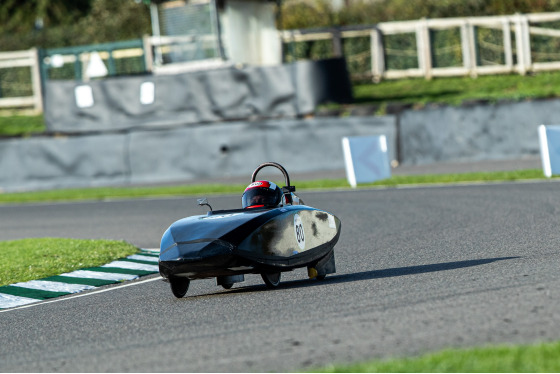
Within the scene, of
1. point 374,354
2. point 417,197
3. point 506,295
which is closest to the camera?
point 374,354

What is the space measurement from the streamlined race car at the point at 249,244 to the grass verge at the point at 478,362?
3.15 metres

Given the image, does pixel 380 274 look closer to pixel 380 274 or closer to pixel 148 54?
pixel 380 274

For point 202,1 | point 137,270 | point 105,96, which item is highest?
point 202,1

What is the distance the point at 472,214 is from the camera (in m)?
14.2

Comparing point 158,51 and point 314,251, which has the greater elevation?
point 158,51

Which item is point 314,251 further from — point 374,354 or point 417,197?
point 417,197

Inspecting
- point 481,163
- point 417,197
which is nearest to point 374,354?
point 417,197

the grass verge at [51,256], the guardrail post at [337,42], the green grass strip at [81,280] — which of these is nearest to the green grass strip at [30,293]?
the grass verge at [51,256]

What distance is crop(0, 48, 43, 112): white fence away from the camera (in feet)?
116

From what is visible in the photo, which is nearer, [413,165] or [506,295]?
[506,295]

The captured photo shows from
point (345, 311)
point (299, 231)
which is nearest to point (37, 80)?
point (299, 231)

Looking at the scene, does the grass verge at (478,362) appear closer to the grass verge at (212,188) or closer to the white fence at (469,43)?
the grass verge at (212,188)

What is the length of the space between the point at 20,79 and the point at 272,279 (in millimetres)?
29364

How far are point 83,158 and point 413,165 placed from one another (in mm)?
7776
